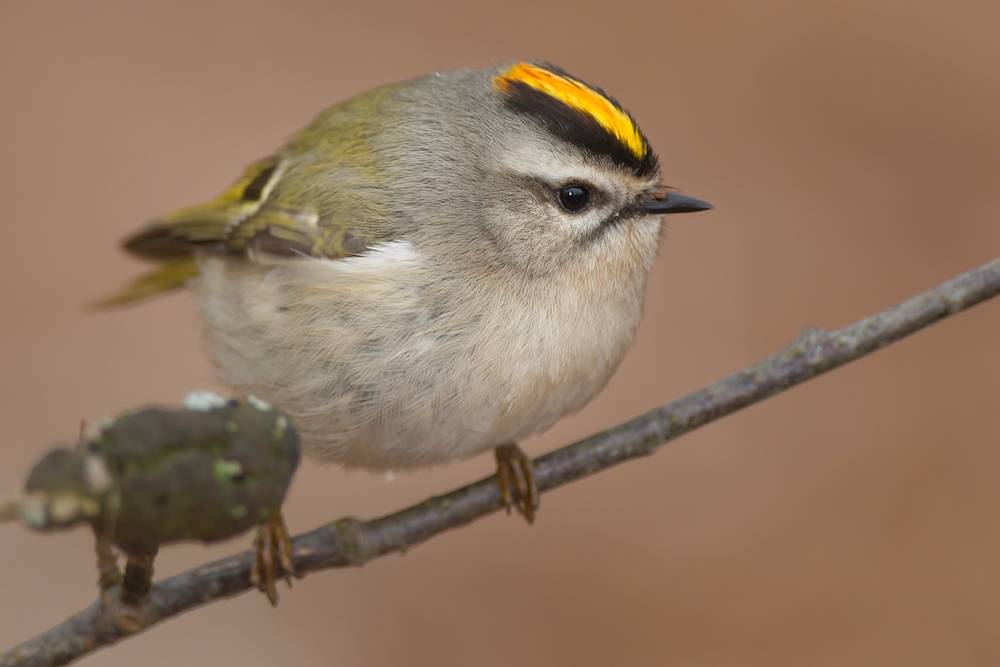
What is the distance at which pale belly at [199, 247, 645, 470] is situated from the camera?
1675 millimetres

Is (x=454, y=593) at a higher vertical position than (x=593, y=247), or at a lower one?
lower

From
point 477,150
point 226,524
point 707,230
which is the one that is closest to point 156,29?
point 707,230

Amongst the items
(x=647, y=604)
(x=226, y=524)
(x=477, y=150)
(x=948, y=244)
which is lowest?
(x=226, y=524)

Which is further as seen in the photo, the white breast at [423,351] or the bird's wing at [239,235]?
the bird's wing at [239,235]

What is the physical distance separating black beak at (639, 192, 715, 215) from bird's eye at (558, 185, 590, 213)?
90 millimetres

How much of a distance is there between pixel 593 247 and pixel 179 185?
7.24ft

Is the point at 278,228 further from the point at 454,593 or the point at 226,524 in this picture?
the point at 454,593

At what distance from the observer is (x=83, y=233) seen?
3.68 meters


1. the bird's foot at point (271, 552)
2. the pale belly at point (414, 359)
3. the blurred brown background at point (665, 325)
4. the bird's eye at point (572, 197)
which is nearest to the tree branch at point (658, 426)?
the pale belly at point (414, 359)

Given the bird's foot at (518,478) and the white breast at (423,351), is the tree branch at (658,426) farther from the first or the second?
the bird's foot at (518,478)

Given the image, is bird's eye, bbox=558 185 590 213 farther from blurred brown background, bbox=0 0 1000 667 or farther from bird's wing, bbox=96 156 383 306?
blurred brown background, bbox=0 0 1000 667

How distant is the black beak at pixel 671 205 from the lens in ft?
5.82

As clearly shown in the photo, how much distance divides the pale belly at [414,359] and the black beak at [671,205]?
4.8 inches

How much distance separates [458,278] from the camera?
1.71m
